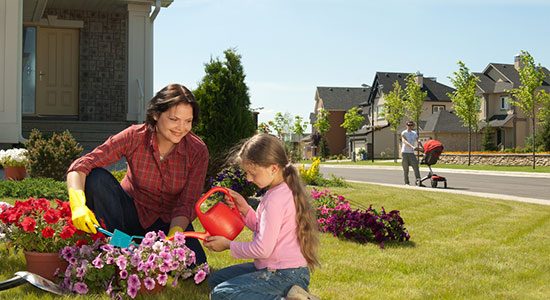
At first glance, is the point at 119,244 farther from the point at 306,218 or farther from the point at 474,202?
the point at 474,202

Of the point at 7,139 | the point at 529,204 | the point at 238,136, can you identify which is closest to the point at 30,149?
the point at 7,139

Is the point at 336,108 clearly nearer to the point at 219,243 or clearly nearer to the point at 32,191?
the point at 32,191

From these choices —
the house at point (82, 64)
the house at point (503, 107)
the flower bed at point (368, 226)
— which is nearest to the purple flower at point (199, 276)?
the flower bed at point (368, 226)

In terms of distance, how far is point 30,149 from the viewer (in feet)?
34.1

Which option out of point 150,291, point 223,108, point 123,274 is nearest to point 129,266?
point 123,274

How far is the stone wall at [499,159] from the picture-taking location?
29578 mm

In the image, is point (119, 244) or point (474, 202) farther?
point (474, 202)

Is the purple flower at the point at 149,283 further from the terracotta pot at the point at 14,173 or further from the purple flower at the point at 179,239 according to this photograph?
the terracotta pot at the point at 14,173

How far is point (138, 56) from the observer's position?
14.8m

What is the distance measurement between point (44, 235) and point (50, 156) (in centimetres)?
708

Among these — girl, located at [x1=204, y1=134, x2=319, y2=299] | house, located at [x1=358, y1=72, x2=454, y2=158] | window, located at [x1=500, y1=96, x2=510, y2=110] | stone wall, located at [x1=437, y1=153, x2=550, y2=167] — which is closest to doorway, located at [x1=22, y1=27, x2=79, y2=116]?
girl, located at [x1=204, y1=134, x2=319, y2=299]

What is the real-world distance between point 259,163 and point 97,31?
14223 mm

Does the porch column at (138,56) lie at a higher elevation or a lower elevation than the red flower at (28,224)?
higher

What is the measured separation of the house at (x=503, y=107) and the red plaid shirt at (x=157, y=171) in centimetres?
4679
